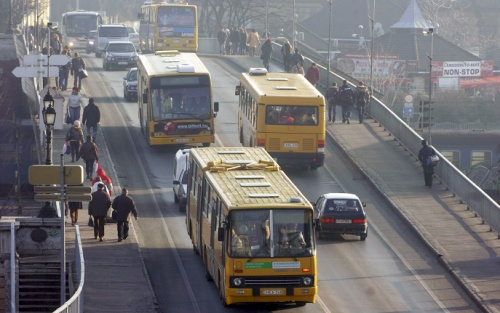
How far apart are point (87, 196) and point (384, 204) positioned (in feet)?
52.7

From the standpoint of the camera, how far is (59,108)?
125ft

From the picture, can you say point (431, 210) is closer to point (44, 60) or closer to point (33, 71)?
point (44, 60)

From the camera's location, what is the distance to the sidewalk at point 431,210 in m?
29.6

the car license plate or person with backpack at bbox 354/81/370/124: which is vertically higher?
person with backpack at bbox 354/81/370/124

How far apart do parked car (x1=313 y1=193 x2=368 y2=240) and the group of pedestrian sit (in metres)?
14.8

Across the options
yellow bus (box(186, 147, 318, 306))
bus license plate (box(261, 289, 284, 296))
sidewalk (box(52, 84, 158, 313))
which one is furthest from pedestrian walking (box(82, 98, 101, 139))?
bus license plate (box(261, 289, 284, 296))

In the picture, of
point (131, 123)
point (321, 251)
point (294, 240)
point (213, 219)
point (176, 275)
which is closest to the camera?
point (294, 240)

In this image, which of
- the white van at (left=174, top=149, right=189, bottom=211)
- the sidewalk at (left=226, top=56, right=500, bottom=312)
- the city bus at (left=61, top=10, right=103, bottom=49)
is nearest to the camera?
the sidewalk at (left=226, top=56, right=500, bottom=312)

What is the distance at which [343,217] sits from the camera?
105ft

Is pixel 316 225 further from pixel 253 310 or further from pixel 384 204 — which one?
pixel 384 204

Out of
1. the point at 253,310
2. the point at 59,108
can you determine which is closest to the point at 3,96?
the point at 59,108

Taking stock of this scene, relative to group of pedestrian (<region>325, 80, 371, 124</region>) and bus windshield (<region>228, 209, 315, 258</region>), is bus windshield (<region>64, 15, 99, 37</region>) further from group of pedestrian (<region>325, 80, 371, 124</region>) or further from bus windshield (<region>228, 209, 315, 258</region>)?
bus windshield (<region>228, 209, 315, 258</region>)

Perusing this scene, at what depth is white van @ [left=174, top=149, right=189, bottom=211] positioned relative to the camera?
114 feet

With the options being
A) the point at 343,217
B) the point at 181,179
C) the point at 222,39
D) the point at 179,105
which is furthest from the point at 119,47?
the point at 343,217
